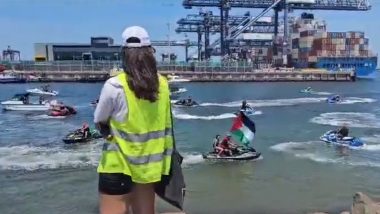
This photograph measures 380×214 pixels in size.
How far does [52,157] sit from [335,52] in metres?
132

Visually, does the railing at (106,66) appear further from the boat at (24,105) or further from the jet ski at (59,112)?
the jet ski at (59,112)

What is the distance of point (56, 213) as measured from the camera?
1577 cm

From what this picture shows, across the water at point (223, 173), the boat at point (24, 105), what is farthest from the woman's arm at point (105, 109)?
the boat at point (24, 105)

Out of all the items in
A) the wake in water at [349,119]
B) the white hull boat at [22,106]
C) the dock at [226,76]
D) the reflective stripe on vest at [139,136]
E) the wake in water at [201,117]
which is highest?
the reflective stripe on vest at [139,136]

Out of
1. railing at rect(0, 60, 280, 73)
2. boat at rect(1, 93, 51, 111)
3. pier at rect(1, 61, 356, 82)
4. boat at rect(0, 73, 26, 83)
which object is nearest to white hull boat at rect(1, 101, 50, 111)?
boat at rect(1, 93, 51, 111)

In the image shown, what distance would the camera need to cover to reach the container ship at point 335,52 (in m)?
144

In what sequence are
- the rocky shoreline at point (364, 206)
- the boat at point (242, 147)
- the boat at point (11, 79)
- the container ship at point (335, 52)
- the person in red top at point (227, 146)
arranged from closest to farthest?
1. the rocky shoreline at point (364, 206)
2. the boat at point (242, 147)
3. the person in red top at point (227, 146)
4. the boat at point (11, 79)
5. the container ship at point (335, 52)

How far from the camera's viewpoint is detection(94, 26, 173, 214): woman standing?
3846 mm

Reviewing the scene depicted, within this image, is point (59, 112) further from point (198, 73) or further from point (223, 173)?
point (198, 73)

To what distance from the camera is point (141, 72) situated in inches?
153

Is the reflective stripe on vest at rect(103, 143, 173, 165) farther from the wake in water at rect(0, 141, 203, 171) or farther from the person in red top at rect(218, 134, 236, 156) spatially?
the person in red top at rect(218, 134, 236, 156)

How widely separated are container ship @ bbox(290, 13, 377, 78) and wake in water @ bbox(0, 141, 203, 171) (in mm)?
120465

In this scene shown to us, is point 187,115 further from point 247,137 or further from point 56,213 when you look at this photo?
point 56,213

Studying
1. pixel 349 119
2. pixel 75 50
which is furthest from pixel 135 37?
pixel 75 50
